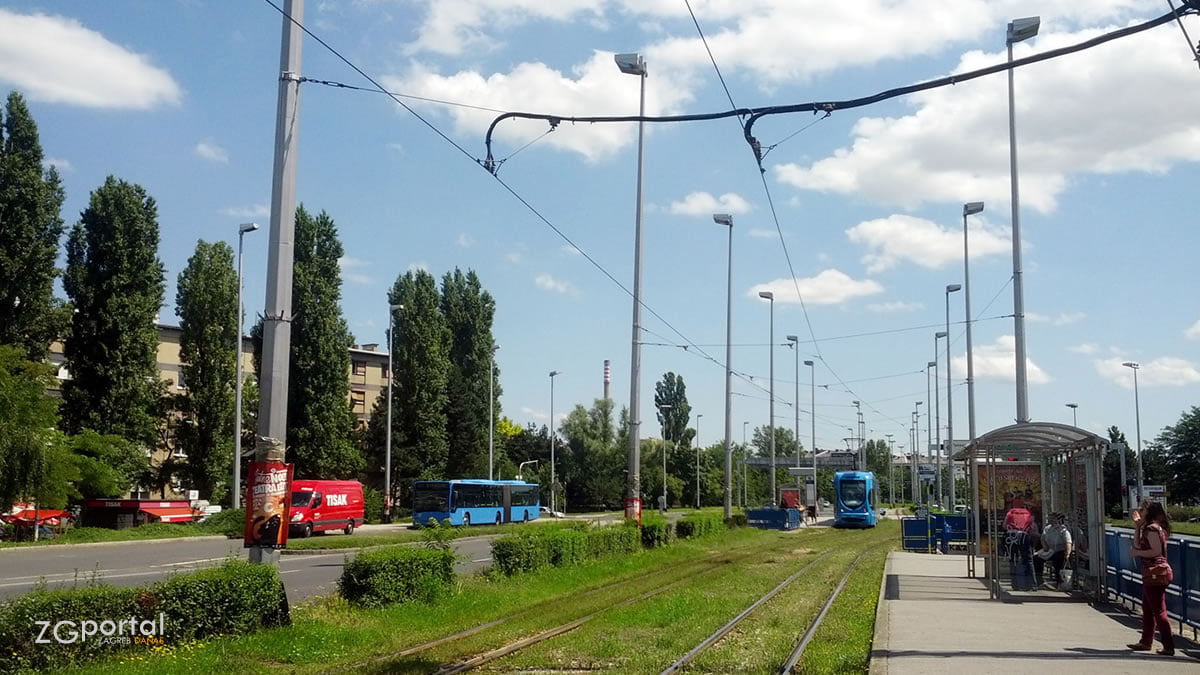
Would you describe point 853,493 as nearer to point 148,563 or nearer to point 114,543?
point 114,543

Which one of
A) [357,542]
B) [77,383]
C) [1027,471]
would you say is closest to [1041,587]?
[1027,471]

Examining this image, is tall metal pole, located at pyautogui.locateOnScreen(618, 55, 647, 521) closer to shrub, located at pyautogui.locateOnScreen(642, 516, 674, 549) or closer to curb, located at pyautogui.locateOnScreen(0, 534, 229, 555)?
shrub, located at pyautogui.locateOnScreen(642, 516, 674, 549)

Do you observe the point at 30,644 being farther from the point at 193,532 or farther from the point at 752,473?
the point at 752,473

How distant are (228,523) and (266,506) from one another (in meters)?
35.5

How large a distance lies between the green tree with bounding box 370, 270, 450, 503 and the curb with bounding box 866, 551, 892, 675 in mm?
53164

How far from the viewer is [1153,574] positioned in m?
12.2

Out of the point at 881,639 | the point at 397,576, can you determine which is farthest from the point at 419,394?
the point at 881,639

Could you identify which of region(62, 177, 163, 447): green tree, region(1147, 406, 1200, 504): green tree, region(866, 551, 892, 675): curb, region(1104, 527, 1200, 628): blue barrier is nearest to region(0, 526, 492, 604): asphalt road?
region(866, 551, 892, 675): curb

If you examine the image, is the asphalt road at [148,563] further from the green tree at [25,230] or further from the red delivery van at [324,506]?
the green tree at [25,230]

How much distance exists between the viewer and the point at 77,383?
48.9 meters

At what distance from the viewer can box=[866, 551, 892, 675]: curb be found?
430 inches

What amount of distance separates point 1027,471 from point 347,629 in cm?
1605

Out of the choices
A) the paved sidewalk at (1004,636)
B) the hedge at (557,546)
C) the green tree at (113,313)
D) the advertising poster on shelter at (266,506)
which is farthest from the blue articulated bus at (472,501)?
the advertising poster on shelter at (266,506)

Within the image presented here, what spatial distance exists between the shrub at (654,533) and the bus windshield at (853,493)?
1034 inches
